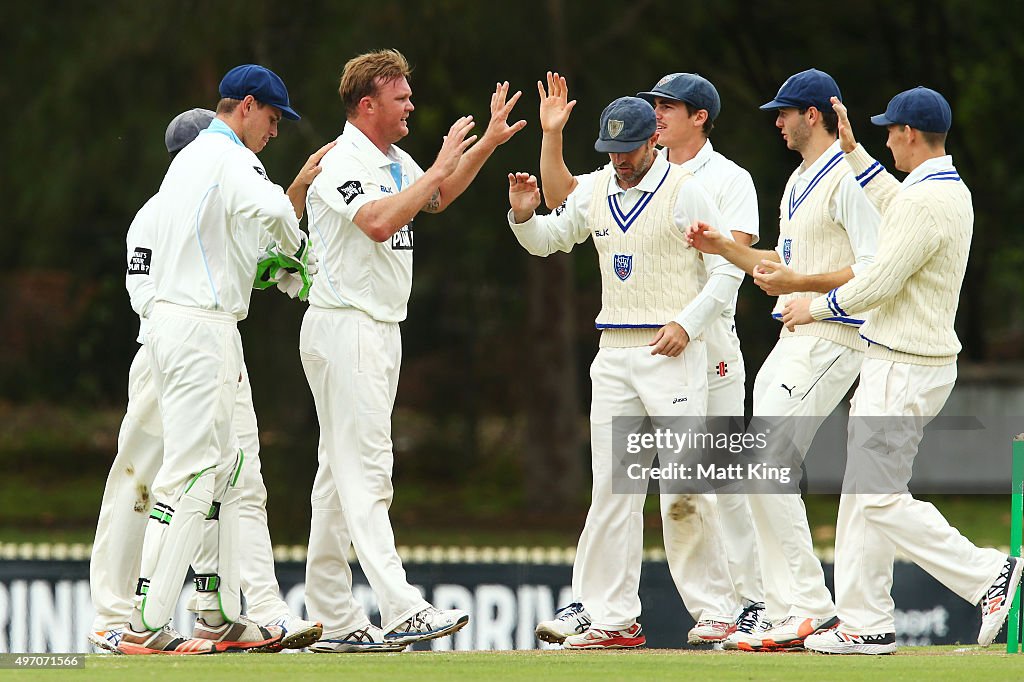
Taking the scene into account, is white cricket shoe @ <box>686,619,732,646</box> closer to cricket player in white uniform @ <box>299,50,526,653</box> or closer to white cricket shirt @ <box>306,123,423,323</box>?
cricket player in white uniform @ <box>299,50,526,653</box>

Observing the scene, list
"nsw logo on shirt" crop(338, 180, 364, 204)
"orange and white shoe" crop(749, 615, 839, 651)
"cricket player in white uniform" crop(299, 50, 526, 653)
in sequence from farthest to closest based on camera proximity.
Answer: "orange and white shoe" crop(749, 615, 839, 651) → "nsw logo on shirt" crop(338, 180, 364, 204) → "cricket player in white uniform" crop(299, 50, 526, 653)

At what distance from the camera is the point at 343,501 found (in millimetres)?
6805

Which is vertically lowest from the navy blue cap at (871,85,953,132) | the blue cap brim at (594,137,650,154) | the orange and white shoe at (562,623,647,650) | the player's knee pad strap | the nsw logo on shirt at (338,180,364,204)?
the orange and white shoe at (562,623,647,650)

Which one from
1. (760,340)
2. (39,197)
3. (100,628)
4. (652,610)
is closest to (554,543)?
(760,340)

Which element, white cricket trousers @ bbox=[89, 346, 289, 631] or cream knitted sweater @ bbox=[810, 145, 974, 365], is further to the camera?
white cricket trousers @ bbox=[89, 346, 289, 631]

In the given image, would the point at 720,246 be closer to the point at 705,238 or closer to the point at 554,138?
the point at 705,238

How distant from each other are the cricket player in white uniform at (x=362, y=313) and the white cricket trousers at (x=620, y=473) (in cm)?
88

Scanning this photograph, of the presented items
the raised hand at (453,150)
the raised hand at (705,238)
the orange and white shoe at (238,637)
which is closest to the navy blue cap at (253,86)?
the raised hand at (453,150)

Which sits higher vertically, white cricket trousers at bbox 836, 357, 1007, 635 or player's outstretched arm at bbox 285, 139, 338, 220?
player's outstretched arm at bbox 285, 139, 338, 220

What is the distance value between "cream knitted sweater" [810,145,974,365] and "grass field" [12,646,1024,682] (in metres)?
1.27

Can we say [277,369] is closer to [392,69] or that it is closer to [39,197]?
[39,197]

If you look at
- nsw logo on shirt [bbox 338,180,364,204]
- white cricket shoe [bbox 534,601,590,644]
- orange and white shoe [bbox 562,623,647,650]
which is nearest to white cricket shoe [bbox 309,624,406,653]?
white cricket shoe [bbox 534,601,590,644]

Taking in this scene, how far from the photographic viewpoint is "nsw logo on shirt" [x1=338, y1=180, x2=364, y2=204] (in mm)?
6793

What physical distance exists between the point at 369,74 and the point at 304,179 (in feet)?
1.82
